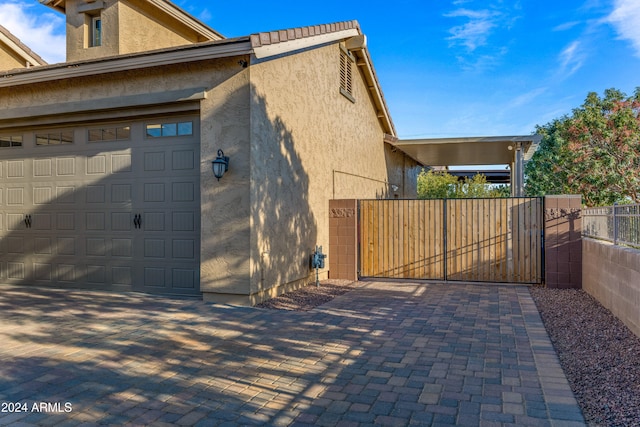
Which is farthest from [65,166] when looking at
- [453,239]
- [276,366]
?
[453,239]

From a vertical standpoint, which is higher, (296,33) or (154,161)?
(296,33)

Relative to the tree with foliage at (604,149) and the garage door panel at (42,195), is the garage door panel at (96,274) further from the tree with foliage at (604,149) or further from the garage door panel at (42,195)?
the tree with foliage at (604,149)

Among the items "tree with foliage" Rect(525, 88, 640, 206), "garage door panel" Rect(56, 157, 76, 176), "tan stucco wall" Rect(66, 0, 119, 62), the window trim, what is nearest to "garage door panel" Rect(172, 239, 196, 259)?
the window trim

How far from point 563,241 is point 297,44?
681 cm

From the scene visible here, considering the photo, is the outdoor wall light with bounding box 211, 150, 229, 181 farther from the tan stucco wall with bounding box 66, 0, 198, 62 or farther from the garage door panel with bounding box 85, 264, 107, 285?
the tan stucco wall with bounding box 66, 0, 198, 62

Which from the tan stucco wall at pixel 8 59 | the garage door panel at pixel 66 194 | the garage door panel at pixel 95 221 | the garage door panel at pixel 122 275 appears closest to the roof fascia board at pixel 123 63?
the garage door panel at pixel 66 194

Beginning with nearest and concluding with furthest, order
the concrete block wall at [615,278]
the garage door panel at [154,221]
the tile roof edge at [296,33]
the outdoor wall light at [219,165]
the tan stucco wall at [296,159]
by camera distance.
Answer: the concrete block wall at [615,278], the tile roof edge at [296,33], the outdoor wall light at [219,165], the tan stucco wall at [296,159], the garage door panel at [154,221]

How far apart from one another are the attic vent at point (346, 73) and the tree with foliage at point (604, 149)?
33.3 feet

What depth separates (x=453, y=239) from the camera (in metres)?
10.4

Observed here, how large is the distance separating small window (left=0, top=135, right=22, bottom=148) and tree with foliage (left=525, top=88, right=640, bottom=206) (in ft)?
59.5

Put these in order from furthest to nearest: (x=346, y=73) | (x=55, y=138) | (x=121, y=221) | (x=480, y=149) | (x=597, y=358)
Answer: (x=480, y=149) → (x=346, y=73) → (x=55, y=138) → (x=121, y=221) → (x=597, y=358)

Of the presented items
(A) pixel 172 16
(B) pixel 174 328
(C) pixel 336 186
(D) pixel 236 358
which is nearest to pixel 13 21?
(A) pixel 172 16

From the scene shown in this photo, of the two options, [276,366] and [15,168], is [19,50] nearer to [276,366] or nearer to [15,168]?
[15,168]

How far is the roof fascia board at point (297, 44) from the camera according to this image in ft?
24.2
